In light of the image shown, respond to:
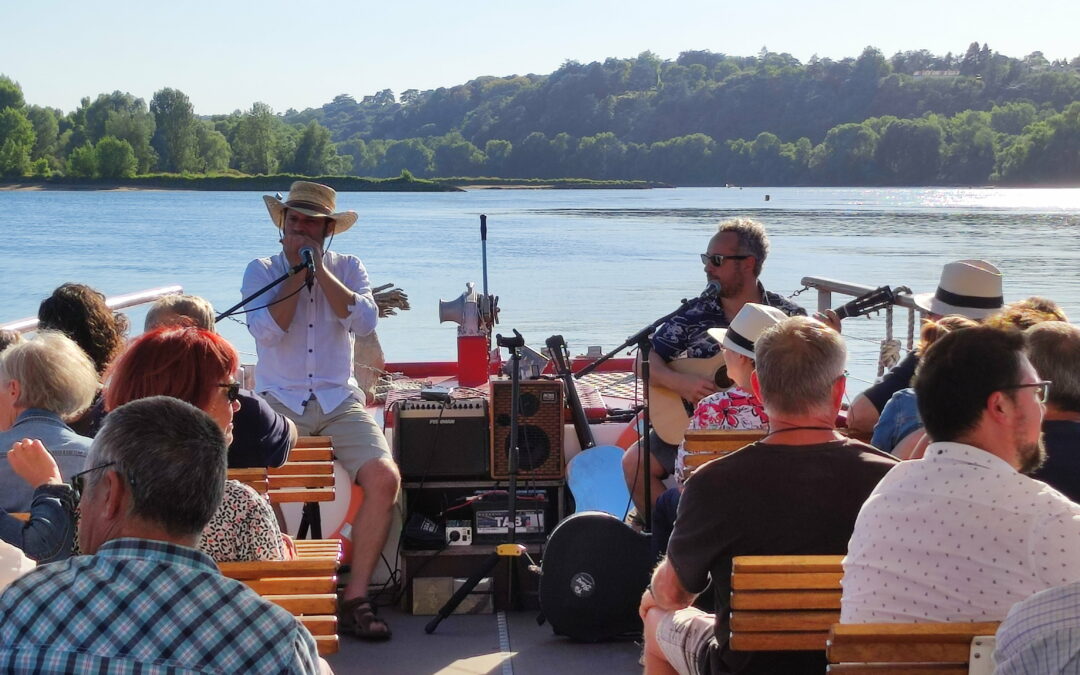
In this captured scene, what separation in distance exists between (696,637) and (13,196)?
6827 cm

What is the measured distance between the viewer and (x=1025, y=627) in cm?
161

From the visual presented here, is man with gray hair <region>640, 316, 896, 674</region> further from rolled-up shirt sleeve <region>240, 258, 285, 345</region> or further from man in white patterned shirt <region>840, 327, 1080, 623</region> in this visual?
rolled-up shirt sleeve <region>240, 258, 285, 345</region>

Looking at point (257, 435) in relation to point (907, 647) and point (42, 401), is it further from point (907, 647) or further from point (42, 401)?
point (907, 647)

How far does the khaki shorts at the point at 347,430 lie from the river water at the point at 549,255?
3.92 metres

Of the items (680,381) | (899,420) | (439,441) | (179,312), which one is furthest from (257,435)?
(680,381)

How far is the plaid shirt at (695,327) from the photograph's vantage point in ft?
15.2

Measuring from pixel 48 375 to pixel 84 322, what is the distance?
2.91 ft

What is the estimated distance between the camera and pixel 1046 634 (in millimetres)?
1582

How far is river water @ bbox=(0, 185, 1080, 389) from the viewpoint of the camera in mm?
16172

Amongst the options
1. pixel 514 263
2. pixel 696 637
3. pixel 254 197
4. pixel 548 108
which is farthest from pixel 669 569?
pixel 548 108

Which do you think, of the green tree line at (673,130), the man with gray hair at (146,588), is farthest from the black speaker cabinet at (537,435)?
the green tree line at (673,130)

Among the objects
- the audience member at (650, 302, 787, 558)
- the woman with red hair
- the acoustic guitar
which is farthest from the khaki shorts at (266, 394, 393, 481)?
the woman with red hair

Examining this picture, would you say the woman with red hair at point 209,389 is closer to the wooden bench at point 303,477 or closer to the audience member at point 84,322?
the wooden bench at point 303,477

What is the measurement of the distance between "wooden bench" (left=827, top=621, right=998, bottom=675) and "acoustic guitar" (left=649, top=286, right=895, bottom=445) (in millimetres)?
2643
